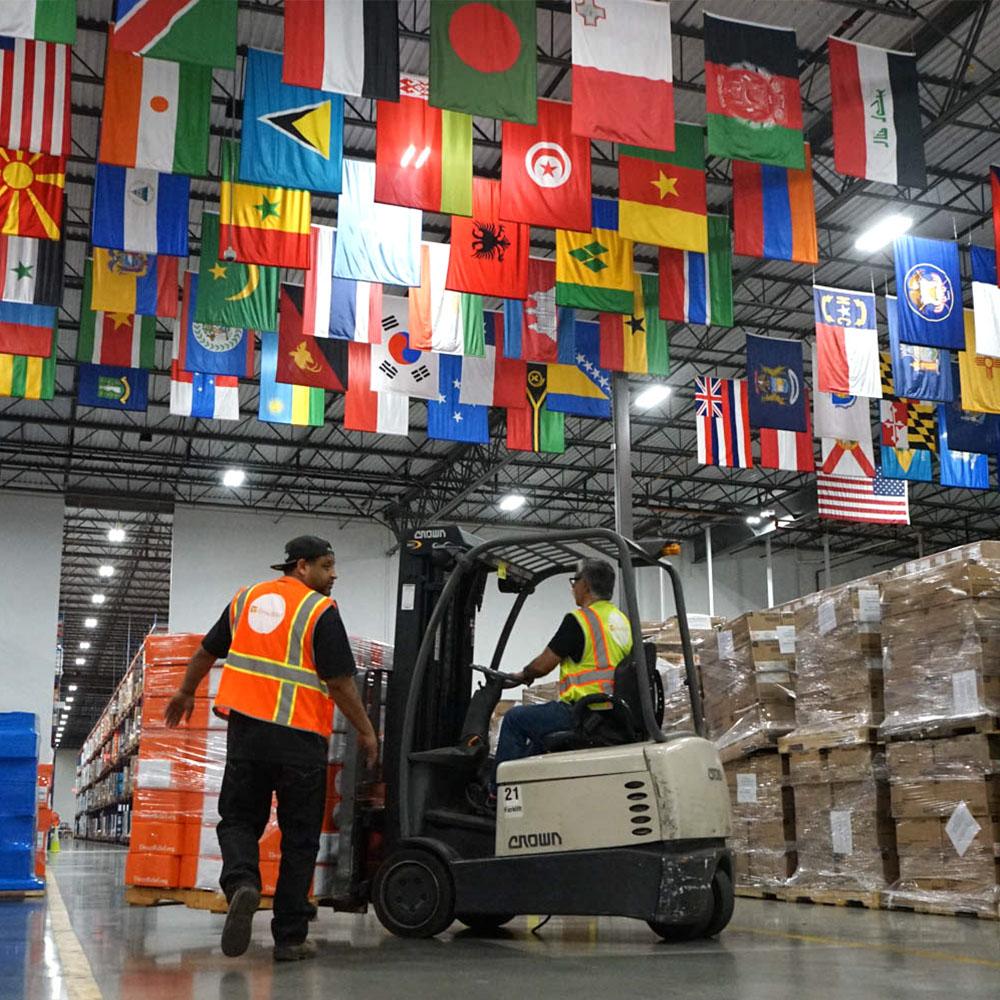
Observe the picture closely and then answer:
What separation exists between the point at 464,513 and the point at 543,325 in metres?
17.6

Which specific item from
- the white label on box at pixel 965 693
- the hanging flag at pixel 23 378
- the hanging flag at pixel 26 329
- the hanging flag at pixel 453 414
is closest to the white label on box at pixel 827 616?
the white label on box at pixel 965 693

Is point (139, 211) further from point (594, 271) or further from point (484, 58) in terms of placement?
point (594, 271)

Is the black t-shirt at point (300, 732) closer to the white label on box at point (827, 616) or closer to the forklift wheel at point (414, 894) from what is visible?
the forklift wheel at point (414, 894)

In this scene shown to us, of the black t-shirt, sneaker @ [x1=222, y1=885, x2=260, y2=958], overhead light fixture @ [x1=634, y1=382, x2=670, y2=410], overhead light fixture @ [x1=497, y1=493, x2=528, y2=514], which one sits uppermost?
overhead light fixture @ [x1=634, y1=382, x2=670, y2=410]

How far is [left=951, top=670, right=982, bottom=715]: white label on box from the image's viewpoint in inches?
303

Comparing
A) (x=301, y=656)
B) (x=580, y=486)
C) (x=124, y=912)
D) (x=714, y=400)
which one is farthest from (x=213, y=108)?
(x=580, y=486)

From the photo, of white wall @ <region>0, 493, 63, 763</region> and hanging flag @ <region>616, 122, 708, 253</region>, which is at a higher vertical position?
hanging flag @ <region>616, 122, 708, 253</region>

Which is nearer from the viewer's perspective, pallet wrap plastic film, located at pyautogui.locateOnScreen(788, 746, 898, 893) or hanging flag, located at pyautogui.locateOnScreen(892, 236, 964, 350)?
pallet wrap plastic film, located at pyautogui.locateOnScreen(788, 746, 898, 893)

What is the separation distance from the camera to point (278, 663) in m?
5.32

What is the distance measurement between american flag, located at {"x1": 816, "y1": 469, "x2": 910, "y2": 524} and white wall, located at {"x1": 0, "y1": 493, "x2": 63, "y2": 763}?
17910mm

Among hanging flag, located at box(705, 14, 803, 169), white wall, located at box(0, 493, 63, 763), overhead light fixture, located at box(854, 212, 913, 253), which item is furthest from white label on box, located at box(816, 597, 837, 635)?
white wall, located at box(0, 493, 63, 763)

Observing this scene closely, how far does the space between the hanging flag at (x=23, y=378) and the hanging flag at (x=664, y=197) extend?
808 cm

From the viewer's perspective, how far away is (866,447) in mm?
18594

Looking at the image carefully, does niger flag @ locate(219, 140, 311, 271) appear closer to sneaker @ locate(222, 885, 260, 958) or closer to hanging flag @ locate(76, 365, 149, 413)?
hanging flag @ locate(76, 365, 149, 413)
